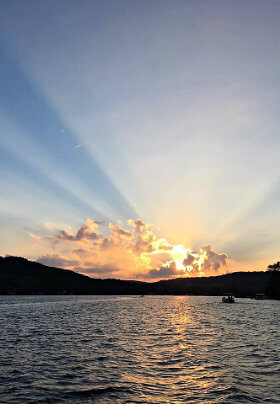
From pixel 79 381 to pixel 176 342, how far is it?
26.9 meters

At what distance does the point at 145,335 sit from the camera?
6247 cm

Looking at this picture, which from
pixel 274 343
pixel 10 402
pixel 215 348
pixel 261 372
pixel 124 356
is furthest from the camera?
pixel 274 343

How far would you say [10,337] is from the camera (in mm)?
59688

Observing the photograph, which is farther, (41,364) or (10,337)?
(10,337)

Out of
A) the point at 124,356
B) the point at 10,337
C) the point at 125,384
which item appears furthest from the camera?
the point at 10,337

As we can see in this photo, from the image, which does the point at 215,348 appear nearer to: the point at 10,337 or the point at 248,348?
the point at 248,348

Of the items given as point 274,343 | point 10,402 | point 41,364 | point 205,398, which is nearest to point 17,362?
point 41,364

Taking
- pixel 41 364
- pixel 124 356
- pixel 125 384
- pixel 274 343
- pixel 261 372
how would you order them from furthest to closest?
pixel 274 343
pixel 124 356
pixel 41 364
pixel 261 372
pixel 125 384

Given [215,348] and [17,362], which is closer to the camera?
[17,362]

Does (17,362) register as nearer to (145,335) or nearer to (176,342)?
(176,342)

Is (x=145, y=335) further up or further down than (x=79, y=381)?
further up

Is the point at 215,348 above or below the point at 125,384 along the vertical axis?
above

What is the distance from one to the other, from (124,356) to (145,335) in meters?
21.8

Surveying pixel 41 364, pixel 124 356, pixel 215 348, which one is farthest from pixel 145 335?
pixel 41 364
